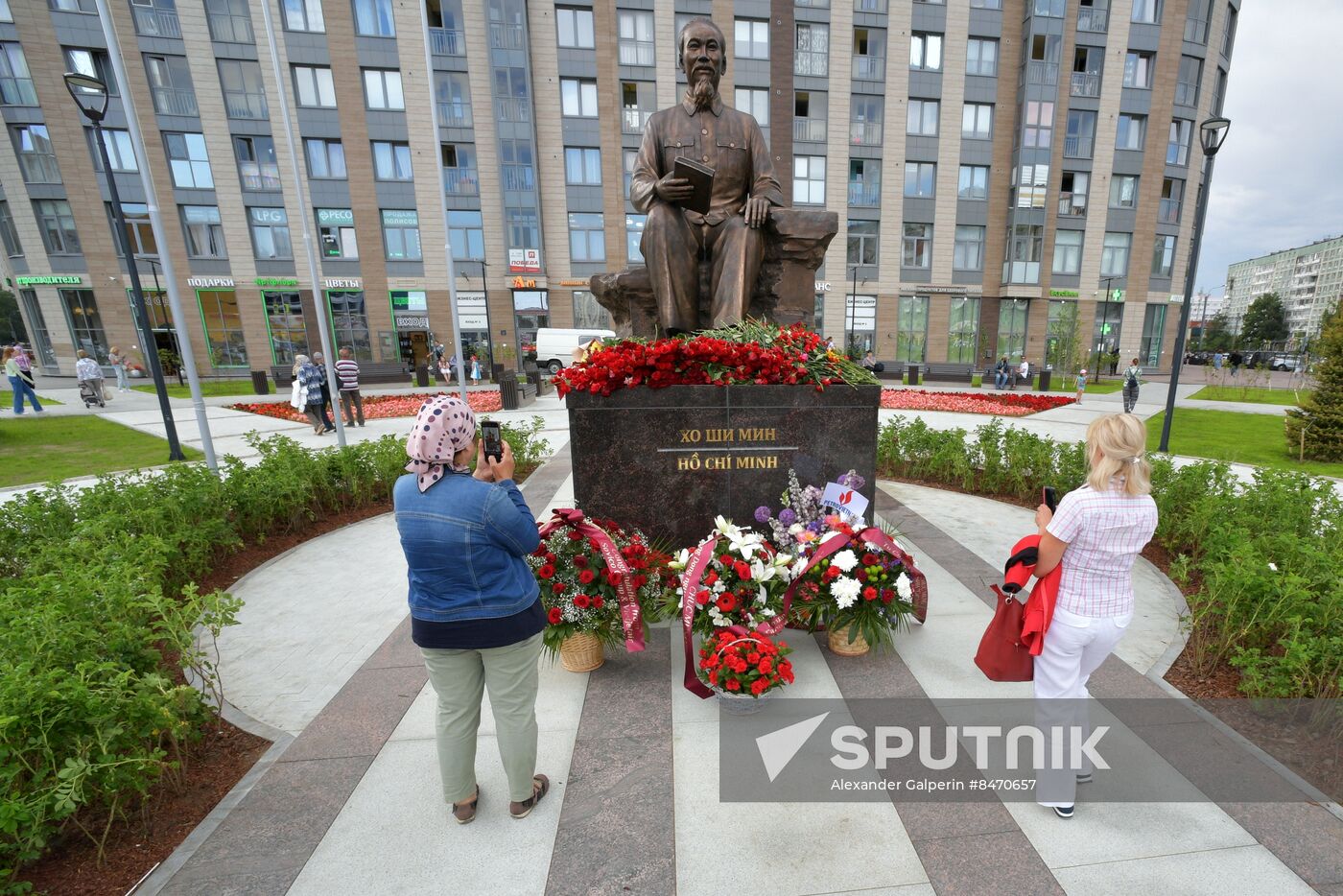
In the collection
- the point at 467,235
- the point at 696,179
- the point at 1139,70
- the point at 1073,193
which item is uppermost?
the point at 1139,70

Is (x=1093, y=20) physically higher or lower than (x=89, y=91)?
higher

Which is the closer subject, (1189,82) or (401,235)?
(401,235)

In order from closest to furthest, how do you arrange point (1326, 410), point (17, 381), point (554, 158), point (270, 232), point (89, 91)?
point (89, 91) → point (1326, 410) → point (17, 381) → point (270, 232) → point (554, 158)

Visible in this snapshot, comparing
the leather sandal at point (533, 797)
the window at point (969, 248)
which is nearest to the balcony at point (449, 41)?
the window at point (969, 248)

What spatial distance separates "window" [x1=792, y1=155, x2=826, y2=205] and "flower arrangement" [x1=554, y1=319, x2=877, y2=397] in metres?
29.8

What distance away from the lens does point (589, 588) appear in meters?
3.66

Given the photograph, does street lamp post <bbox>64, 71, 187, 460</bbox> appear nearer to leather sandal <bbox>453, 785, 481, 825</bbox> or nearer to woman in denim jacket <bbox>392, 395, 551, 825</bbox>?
woman in denim jacket <bbox>392, 395, 551, 825</bbox>

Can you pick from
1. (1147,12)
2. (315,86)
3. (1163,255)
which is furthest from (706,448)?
(1147,12)

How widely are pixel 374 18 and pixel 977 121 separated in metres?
32.1

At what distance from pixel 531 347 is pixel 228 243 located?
15.9 metres

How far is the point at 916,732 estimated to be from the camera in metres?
3.09

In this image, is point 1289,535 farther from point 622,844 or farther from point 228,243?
point 228,243

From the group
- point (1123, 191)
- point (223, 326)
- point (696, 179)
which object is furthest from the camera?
point (1123, 191)

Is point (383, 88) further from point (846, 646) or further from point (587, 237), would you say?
point (846, 646)
